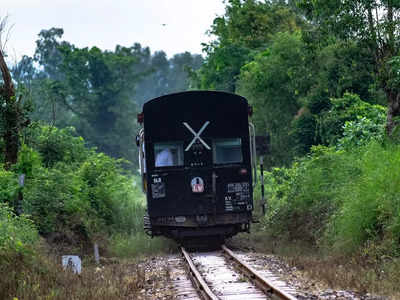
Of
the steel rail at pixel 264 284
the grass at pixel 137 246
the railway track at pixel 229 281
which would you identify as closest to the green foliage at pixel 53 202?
the grass at pixel 137 246

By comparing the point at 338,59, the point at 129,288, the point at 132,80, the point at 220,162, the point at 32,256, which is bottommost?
the point at 129,288

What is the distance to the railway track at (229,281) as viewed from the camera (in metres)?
8.52

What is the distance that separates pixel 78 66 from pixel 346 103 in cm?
3839

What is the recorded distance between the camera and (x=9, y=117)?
16031 millimetres

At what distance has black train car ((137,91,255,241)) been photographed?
13.9 metres

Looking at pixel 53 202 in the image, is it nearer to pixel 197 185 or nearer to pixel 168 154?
pixel 168 154

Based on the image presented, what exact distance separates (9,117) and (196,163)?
574cm

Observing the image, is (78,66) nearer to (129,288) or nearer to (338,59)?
(338,59)

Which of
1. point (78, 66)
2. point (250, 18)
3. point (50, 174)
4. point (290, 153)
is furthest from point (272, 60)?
point (78, 66)

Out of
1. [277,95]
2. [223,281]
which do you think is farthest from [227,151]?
[277,95]

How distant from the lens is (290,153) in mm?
25844

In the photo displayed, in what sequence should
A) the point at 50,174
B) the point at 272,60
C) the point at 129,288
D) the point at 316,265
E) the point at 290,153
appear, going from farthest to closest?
1. the point at 272,60
2. the point at 290,153
3. the point at 50,174
4. the point at 316,265
5. the point at 129,288

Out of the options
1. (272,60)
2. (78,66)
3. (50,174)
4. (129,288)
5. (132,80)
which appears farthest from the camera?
(132,80)

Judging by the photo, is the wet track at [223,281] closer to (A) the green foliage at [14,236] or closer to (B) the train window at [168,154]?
(B) the train window at [168,154]
